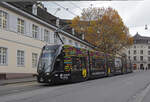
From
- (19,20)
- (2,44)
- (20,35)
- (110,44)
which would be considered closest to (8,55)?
(2,44)

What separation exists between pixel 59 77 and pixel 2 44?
9.11 meters

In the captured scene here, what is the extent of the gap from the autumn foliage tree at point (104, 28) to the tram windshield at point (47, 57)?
85.7 ft

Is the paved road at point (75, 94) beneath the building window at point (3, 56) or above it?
beneath

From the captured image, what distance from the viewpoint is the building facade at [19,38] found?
71.3 feet

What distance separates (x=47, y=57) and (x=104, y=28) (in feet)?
88.0

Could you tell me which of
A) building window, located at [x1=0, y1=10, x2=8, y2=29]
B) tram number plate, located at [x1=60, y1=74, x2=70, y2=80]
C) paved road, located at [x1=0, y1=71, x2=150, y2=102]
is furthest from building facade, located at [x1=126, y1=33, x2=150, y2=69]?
paved road, located at [x1=0, y1=71, x2=150, y2=102]

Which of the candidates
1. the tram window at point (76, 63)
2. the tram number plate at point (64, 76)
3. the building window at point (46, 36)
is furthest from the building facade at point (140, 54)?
the tram number plate at point (64, 76)

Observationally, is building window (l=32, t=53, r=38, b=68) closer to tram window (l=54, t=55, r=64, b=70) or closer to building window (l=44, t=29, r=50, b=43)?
building window (l=44, t=29, r=50, b=43)

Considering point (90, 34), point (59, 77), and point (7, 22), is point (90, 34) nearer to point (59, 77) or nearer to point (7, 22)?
point (7, 22)

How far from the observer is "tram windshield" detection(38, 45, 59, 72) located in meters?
15.3

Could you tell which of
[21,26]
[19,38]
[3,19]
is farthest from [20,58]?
[3,19]

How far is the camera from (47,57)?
15.7 meters

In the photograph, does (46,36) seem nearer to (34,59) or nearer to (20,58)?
(34,59)

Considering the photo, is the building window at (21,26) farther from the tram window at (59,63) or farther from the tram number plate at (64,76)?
the tram number plate at (64,76)
